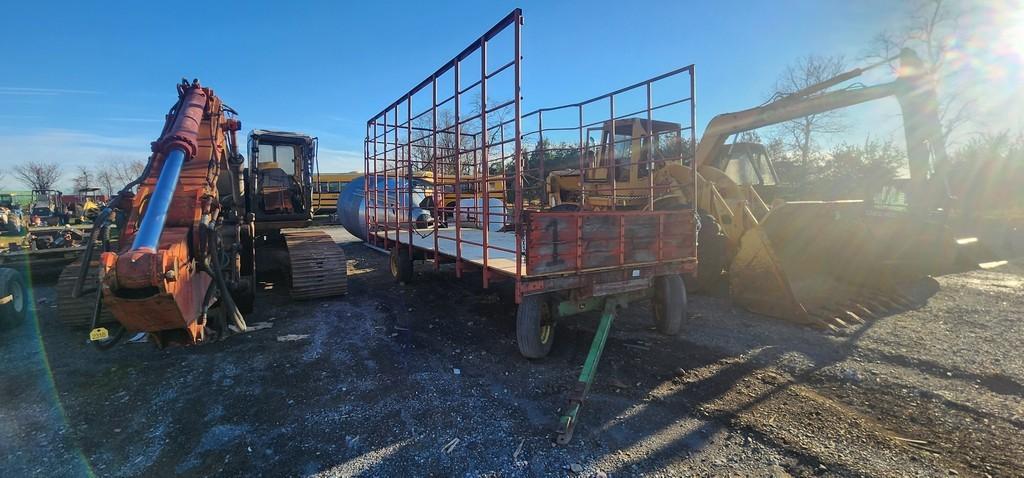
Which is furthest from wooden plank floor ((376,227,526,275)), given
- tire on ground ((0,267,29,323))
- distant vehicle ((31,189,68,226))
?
distant vehicle ((31,189,68,226))

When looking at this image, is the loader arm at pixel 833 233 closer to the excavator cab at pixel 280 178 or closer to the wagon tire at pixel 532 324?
the wagon tire at pixel 532 324

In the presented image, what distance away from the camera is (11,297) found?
575 cm

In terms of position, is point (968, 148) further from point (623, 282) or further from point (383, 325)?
point (383, 325)

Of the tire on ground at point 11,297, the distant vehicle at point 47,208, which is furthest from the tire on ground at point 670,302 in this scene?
the distant vehicle at point 47,208

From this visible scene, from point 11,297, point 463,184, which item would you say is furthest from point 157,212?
point 463,184

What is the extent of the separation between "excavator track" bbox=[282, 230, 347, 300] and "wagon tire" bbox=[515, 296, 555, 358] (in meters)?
3.81

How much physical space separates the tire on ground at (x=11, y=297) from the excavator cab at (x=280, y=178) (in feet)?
9.41

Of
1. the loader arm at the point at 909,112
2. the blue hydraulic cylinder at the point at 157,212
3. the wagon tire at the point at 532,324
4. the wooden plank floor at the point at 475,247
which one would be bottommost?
the wagon tire at the point at 532,324

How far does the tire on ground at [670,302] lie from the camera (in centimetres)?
540

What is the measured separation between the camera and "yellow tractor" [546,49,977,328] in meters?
6.11

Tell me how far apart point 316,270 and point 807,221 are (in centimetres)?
736

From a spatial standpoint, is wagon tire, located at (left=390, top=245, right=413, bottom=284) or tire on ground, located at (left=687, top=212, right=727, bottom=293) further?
wagon tire, located at (left=390, top=245, right=413, bottom=284)

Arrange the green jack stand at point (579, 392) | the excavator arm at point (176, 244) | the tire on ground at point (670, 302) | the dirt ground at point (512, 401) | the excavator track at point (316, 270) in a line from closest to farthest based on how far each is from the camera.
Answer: the excavator arm at point (176, 244) < the dirt ground at point (512, 401) < the green jack stand at point (579, 392) < the tire on ground at point (670, 302) < the excavator track at point (316, 270)

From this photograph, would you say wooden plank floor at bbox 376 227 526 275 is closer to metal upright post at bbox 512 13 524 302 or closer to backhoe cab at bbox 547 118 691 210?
metal upright post at bbox 512 13 524 302
